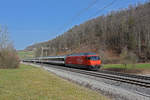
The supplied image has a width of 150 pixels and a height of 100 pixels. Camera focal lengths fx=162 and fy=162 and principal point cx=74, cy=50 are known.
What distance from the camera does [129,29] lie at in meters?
77.4

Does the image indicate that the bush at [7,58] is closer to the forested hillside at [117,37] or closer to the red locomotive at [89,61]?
the red locomotive at [89,61]

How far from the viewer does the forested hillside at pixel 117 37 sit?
231 feet

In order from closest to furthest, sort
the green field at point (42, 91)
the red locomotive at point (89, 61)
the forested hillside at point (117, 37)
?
the green field at point (42, 91)
the red locomotive at point (89, 61)
the forested hillside at point (117, 37)

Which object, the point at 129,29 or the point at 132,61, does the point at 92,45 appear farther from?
the point at 132,61

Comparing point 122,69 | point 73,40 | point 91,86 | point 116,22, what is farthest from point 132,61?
point 73,40

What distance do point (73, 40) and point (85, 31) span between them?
11177 mm

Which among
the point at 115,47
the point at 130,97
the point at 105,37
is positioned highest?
the point at 105,37

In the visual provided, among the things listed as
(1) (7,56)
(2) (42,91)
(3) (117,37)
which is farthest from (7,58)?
(3) (117,37)

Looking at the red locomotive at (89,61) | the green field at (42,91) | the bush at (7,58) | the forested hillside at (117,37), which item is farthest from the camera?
the forested hillside at (117,37)

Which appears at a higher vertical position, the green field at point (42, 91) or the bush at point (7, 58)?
the bush at point (7, 58)

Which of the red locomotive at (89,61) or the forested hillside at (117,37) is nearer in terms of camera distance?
the red locomotive at (89,61)

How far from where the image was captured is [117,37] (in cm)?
8344

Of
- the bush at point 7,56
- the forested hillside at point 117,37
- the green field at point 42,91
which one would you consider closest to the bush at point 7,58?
the bush at point 7,56

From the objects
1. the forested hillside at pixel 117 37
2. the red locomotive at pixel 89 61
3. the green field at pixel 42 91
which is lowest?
the green field at pixel 42 91
